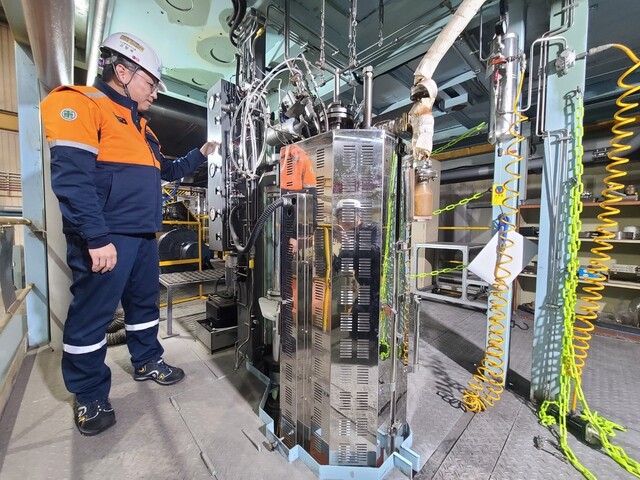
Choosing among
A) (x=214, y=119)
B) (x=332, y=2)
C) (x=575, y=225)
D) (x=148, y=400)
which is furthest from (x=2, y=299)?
(x=575, y=225)

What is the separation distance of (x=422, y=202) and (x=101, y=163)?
158 cm

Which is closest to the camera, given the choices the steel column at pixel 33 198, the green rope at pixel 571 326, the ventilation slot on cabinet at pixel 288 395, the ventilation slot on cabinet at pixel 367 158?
the ventilation slot on cabinet at pixel 367 158

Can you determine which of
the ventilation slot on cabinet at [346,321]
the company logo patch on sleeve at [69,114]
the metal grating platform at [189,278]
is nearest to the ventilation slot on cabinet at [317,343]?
the ventilation slot on cabinet at [346,321]

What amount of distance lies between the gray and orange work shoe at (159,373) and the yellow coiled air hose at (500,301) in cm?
183

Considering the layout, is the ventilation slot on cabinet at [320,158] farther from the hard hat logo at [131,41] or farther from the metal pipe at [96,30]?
the metal pipe at [96,30]

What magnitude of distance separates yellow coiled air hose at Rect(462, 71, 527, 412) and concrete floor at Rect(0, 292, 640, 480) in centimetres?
8

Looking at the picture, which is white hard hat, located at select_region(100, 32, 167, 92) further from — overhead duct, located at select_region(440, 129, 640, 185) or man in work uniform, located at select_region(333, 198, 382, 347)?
overhead duct, located at select_region(440, 129, 640, 185)

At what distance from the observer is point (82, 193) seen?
3.85ft

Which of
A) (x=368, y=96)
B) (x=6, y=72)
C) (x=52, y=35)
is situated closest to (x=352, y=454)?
(x=368, y=96)

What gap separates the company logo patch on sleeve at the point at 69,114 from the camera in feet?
3.83

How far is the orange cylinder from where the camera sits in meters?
1.24

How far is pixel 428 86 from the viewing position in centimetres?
107

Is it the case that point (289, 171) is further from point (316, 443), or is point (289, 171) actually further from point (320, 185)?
point (316, 443)

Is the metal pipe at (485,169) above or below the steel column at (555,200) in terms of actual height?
above
